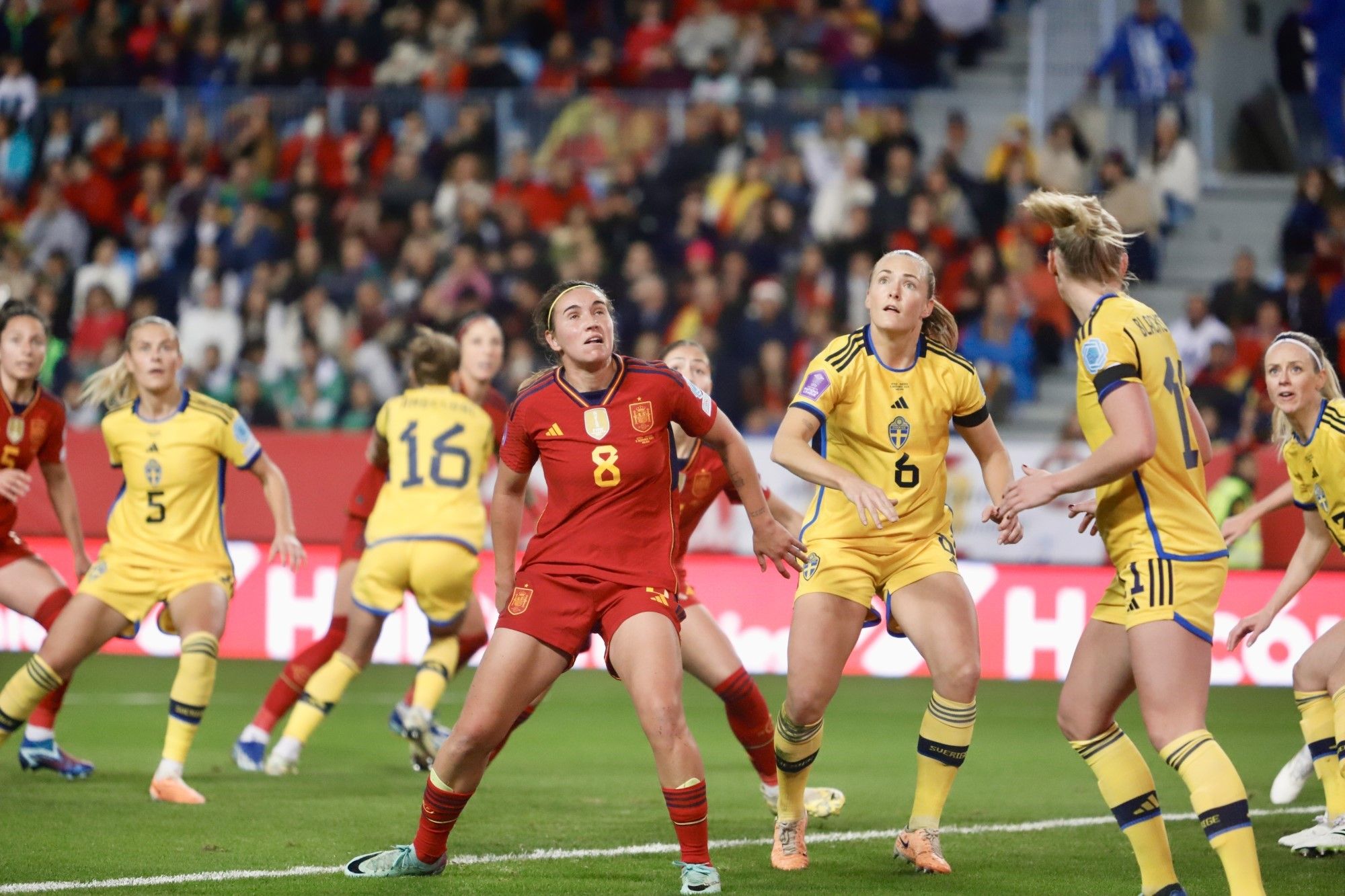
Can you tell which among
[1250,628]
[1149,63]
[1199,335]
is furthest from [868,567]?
[1149,63]

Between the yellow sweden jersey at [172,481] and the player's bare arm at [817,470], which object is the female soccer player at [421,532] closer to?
the yellow sweden jersey at [172,481]

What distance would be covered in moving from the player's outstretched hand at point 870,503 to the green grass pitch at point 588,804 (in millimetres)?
1371

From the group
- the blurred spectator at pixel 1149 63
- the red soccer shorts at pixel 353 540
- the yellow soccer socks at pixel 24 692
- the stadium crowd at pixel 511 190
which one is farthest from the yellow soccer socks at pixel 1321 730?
the blurred spectator at pixel 1149 63

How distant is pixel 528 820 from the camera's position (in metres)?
7.69

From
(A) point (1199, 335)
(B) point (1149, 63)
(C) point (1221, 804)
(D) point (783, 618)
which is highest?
(B) point (1149, 63)

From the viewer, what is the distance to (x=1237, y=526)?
7.36 meters

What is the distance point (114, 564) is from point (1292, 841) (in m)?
5.40

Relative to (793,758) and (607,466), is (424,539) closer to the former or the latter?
(793,758)

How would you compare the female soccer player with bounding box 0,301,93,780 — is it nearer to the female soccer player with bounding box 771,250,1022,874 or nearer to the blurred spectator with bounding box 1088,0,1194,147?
the female soccer player with bounding box 771,250,1022,874

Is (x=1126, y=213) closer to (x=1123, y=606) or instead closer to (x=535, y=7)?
(x=535, y=7)

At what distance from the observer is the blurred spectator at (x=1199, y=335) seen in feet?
49.9

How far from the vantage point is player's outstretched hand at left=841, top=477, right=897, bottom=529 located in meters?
5.92

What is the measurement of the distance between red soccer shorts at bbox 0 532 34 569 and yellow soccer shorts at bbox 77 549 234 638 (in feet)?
1.58

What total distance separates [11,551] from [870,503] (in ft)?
15.7
